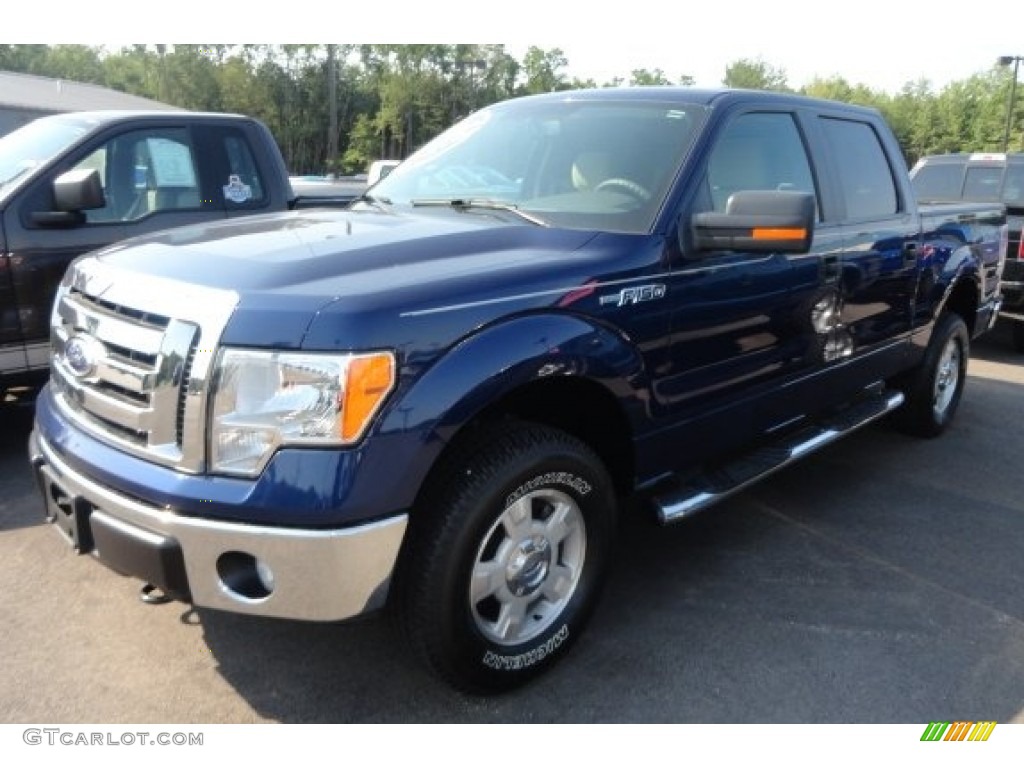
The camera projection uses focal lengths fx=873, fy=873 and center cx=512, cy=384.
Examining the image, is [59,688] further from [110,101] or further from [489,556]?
[110,101]

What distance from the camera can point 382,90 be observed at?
58844 mm

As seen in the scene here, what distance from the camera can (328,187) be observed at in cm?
756

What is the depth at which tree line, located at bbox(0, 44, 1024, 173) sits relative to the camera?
181 feet

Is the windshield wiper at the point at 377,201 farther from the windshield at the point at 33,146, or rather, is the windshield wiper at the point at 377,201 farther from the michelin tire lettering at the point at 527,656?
the windshield at the point at 33,146

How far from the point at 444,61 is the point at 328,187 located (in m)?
58.8

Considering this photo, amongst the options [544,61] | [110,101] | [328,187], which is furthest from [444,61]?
[328,187]

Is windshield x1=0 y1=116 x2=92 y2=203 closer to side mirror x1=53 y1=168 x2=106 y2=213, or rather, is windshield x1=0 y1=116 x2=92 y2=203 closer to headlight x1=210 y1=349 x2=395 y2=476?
side mirror x1=53 y1=168 x2=106 y2=213

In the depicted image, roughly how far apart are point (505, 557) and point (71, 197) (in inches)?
134

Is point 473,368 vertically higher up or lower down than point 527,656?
higher up

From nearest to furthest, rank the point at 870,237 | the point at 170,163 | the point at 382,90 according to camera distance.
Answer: the point at 870,237 < the point at 170,163 < the point at 382,90

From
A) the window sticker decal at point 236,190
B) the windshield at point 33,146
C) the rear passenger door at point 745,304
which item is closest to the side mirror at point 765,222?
the rear passenger door at point 745,304

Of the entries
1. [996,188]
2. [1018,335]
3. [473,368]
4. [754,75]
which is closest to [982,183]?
[996,188]

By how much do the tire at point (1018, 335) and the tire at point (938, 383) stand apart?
342 centimetres

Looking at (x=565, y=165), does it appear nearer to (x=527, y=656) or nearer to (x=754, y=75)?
(x=527, y=656)
